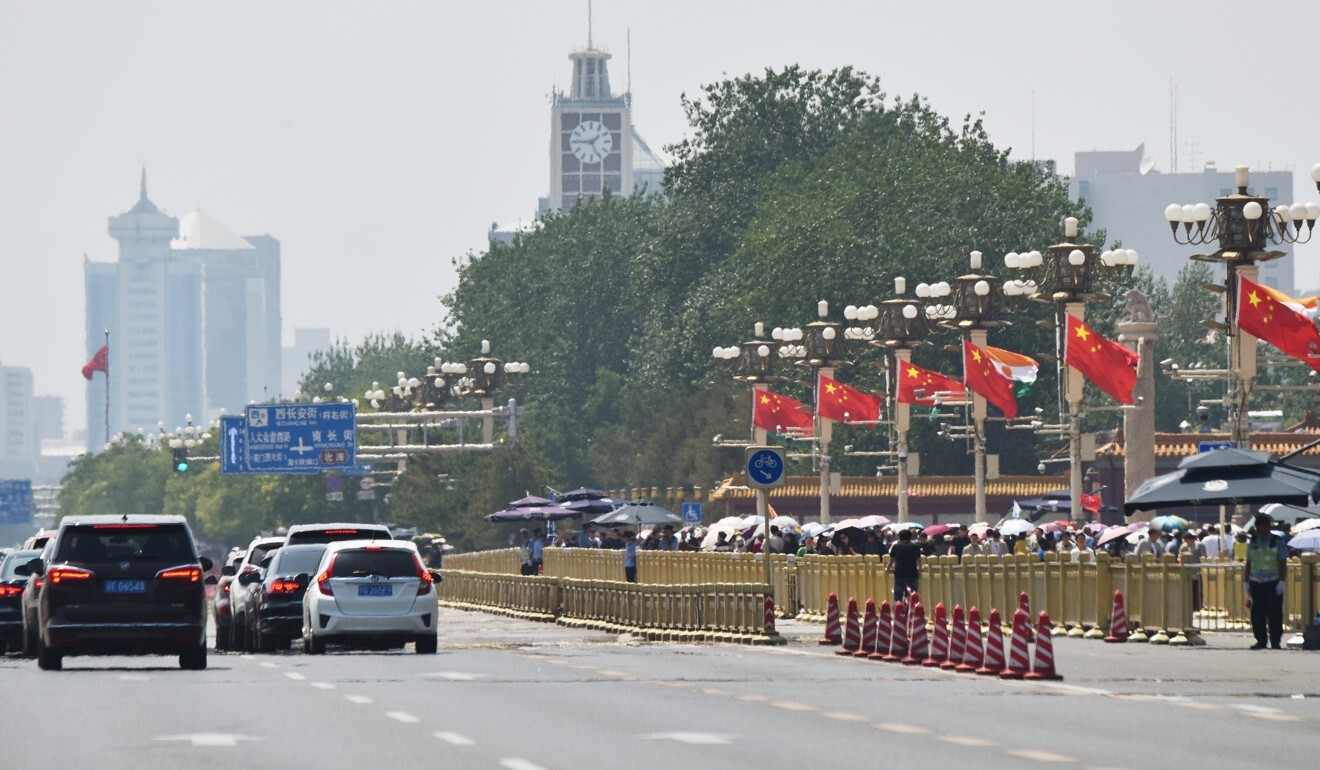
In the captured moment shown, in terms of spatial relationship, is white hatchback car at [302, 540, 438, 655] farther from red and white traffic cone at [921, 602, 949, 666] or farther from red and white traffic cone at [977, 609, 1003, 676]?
red and white traffic cone at [977, 609, 1003, 676]

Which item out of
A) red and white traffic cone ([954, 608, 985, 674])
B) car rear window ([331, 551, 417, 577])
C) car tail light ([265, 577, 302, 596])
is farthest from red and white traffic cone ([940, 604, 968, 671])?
car tail light ([265, 577, 302, 596])

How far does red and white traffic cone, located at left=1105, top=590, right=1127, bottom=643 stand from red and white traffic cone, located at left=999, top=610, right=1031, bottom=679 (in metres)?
7.61

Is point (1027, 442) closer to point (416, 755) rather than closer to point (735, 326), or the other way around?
point (735, 326)

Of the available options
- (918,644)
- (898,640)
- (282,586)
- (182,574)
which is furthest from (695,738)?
(282,586)

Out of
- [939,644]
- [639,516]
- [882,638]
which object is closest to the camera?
[939,644]

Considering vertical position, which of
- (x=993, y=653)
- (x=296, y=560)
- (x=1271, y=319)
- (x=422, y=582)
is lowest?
(x=993, y=653)

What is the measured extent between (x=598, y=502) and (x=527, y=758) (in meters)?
55.6

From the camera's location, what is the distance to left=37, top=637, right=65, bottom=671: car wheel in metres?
29.4

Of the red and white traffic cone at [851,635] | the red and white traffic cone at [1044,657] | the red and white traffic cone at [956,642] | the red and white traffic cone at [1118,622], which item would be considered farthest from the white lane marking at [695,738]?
the red and white traffic cone at [1118,622]

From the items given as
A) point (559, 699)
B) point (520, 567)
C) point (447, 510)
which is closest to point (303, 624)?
point (559, 699)

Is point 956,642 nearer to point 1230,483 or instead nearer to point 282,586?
point 1230,483

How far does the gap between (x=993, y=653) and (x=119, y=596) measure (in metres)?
9.03

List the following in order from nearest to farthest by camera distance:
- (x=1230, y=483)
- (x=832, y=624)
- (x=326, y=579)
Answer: (x=326, y=579), (x=1230, y=483), (x=832, y=624)

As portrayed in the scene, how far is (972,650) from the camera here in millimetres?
27922
